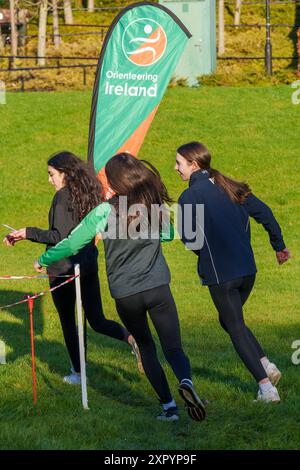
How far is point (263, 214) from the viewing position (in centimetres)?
755

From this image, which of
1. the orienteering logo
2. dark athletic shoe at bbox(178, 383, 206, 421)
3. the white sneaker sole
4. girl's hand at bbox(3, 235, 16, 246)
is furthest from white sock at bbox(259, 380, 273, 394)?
the orienteering logo

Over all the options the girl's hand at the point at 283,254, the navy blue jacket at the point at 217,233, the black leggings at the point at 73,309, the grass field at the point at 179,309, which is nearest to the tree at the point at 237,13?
the grass field at the point at 179,309

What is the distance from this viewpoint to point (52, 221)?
26.0 feet

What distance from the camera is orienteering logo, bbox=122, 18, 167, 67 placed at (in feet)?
42.4

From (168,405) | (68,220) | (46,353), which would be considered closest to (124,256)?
(168,405)

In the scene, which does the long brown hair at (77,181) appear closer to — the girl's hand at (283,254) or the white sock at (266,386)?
the girl's hand at (283,254)

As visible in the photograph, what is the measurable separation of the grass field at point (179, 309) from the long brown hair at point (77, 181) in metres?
1.53

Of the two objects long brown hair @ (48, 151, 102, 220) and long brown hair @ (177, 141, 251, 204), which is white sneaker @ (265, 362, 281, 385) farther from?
long brown hair @ (48, 151, 102, 220)

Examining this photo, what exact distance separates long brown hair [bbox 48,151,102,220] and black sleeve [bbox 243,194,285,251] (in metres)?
1.30

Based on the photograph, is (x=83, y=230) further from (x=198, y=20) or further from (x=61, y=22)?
(x=61, y=22)

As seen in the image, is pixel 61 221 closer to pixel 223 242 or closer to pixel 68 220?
pixel 68 220

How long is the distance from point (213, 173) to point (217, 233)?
0.45m

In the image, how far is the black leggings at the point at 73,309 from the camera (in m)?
8.07

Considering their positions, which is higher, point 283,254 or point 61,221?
point 61,221
